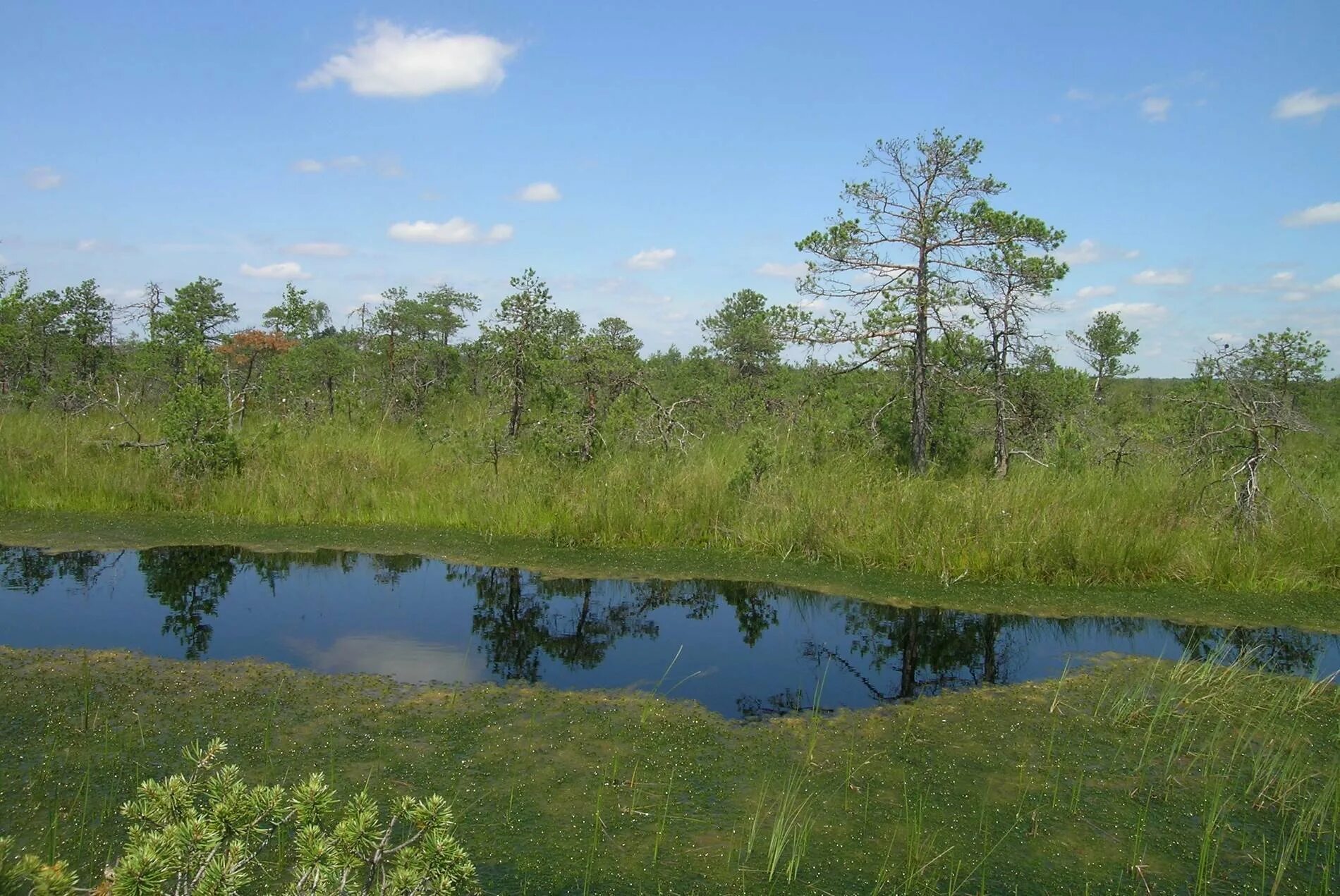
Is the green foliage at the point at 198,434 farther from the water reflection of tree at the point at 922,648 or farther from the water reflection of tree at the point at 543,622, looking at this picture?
the water reflection of tree at the point at 922,648

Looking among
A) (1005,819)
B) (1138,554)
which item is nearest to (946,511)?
(1138,554)

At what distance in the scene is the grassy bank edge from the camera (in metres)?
6.20

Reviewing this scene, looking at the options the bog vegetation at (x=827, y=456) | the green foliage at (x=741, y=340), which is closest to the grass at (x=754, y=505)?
the bog vegetation at (x=827, y=456)

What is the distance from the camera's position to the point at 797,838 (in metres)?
3.09

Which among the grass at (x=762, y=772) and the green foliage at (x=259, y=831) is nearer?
the green foliage at (x=259, y=831)

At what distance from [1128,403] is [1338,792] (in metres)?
13.4

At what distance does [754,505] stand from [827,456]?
1463mm

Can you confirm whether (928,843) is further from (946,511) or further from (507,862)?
(946,511)

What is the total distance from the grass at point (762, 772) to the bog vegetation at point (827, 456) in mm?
2352

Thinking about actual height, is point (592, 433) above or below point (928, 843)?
above

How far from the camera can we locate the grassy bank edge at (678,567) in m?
6.20

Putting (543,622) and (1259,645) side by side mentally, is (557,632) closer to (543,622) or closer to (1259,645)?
(543,622)

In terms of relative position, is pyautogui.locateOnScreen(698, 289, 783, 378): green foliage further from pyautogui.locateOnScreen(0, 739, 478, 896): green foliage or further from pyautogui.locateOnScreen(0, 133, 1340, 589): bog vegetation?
pyautogui.locateOnScreen(0, 739, 478, 896): green foliage

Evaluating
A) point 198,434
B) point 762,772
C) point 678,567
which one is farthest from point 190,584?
point 762,772
